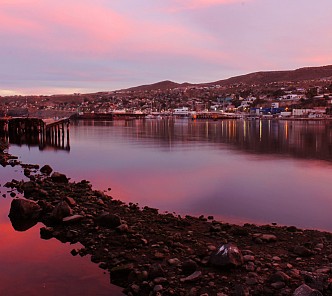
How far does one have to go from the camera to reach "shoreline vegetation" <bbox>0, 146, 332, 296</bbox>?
8078 millimetres

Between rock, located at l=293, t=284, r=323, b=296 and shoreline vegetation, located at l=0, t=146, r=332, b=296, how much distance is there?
2 cm

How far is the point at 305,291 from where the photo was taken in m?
7.20

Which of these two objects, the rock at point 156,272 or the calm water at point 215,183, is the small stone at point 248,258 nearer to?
the rock at point 156,272

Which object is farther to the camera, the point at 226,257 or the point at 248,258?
the point at 248,258

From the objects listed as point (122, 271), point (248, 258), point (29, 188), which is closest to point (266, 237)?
point (248, 258)

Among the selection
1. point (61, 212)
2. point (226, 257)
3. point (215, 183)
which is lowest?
point (215, 183)

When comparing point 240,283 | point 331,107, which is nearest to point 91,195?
point 240,283

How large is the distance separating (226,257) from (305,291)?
1997 millimetres

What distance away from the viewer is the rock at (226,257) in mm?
8711

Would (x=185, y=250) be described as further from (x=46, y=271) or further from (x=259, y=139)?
(x=259, y=139)

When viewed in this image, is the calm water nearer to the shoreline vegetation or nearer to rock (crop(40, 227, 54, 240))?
rock (crop(40, 227, 54, 240))

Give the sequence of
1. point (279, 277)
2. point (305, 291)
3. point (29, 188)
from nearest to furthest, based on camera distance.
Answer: point (305, 291)
point (279, 277)
point (29, 188)

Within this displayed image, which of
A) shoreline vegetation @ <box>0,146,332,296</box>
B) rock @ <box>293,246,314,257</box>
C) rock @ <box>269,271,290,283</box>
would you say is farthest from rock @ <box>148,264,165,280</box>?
rock @ <box>293,246,314,257</box>

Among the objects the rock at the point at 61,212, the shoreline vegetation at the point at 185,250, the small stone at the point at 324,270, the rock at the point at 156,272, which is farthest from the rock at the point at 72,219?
the small stone at the point at 324,270
